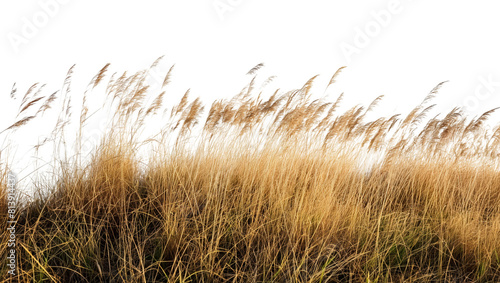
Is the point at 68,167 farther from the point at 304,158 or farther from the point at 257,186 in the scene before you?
the point at 304,158

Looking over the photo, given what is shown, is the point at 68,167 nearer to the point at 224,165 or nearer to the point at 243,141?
the point at 224,165

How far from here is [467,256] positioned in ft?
10.0

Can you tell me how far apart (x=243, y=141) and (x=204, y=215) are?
Result: 112cm

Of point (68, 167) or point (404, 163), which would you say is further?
point (404, 163)

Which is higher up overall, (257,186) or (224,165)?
(224,165)

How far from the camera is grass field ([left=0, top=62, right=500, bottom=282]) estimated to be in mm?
2506

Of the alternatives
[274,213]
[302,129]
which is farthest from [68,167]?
[302,129]

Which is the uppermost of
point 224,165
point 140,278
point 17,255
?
point 224,165

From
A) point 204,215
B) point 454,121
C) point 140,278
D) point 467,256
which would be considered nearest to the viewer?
point 140,278

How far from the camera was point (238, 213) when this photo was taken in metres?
3.01

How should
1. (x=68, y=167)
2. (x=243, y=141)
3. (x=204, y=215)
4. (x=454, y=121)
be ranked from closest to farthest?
1. (x=204, y=215)
2. (x=68, y=167)
3. (x=243, y=141)
4. (x=454, y=121)

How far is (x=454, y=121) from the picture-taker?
425 centimetres

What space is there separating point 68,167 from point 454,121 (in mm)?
3895

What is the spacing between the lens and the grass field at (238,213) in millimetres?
2506
